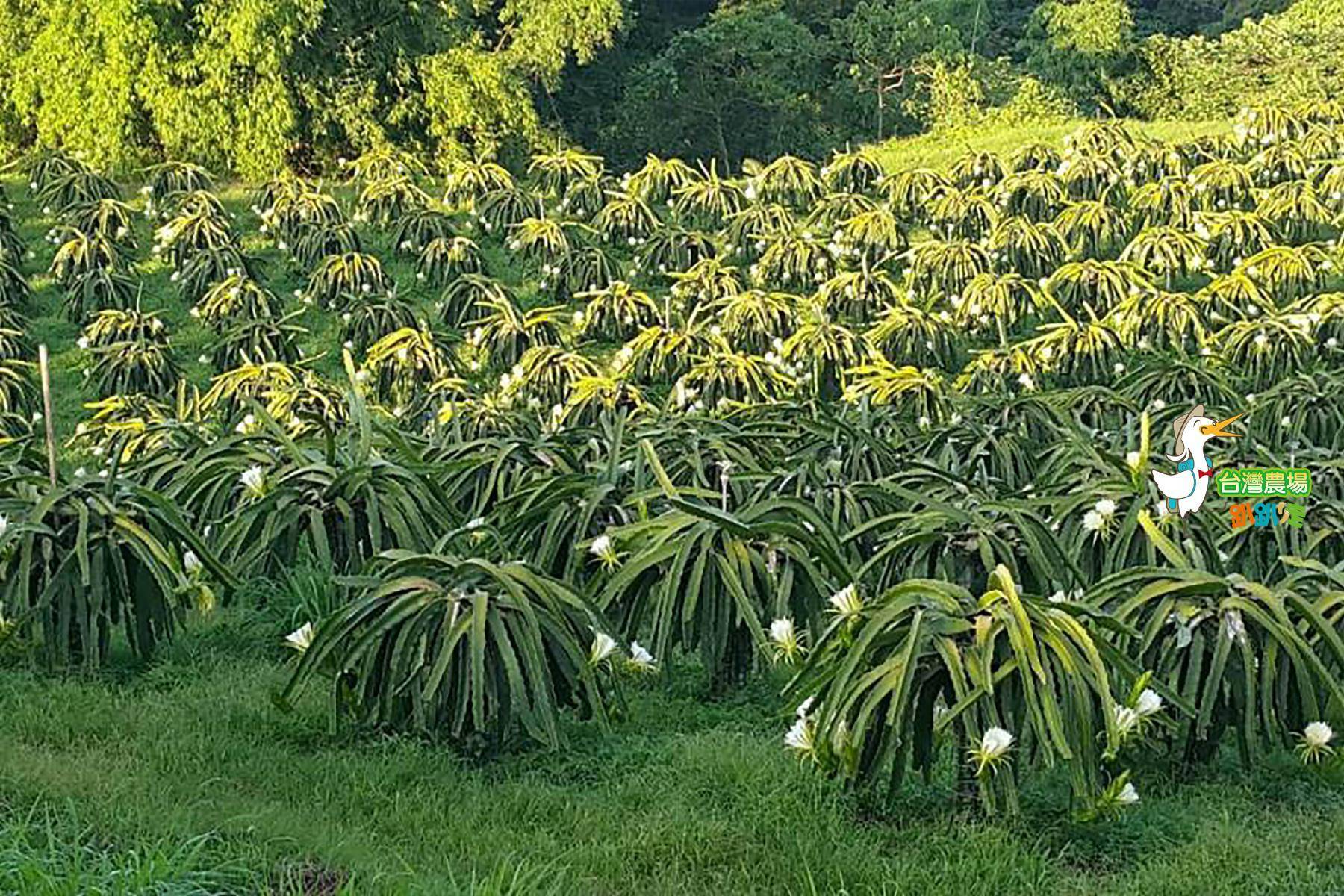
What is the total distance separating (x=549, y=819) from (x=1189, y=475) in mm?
2118

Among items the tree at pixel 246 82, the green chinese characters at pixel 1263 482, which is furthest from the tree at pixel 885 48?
the green chinese characters at pixel 1263 482

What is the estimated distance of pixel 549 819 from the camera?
2910mm

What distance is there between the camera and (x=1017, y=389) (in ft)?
26.4

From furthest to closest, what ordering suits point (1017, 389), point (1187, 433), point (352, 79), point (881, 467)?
point (352, 79) < point (1017, 389) < point (881, 467) < point (1187, 433)

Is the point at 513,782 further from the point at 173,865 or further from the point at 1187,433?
the point at 1187,433

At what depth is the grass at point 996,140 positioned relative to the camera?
15.4 metres

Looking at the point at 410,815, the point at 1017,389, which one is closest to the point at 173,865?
the point at 410,815

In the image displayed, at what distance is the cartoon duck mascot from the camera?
389 cm

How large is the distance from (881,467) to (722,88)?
16.7 m

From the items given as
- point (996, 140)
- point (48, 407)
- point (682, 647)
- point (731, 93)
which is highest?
point (731, 93)

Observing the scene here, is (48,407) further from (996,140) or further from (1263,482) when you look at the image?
(996,140)

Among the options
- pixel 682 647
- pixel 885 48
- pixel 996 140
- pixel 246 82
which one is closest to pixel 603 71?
pixel 885 48

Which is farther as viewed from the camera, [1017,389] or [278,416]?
[1017,389]

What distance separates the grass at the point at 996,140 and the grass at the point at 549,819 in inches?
479
